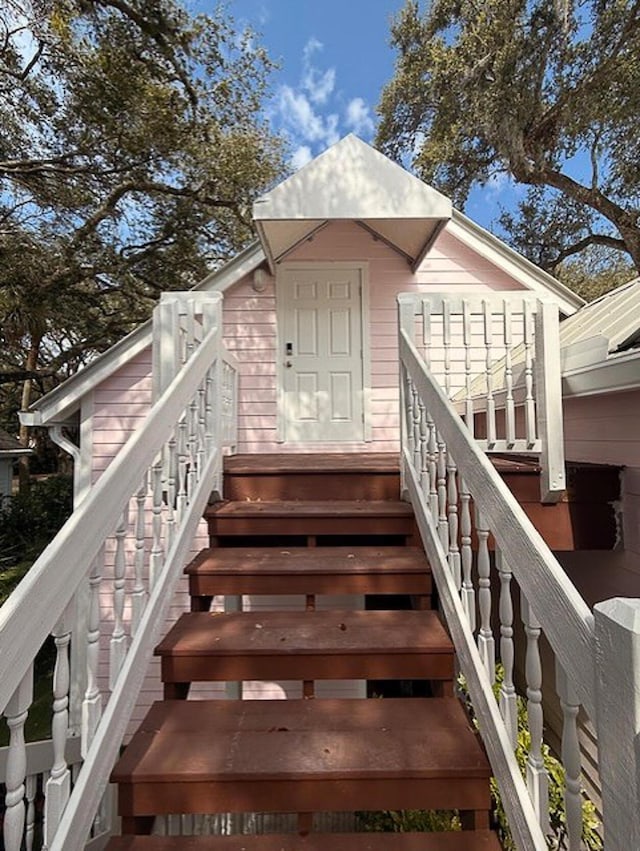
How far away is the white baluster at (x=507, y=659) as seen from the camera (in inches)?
62.3

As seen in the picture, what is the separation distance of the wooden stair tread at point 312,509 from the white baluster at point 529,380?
814 mm

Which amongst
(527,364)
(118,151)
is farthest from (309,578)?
(118,151)

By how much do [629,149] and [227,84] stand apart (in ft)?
23.0

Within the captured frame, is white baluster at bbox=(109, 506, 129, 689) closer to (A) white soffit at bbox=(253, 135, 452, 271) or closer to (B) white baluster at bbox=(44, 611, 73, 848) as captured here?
(B) white baluster at bbox=(44, 611, 73, 848)

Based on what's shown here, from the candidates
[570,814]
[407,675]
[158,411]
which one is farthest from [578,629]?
[158,411]

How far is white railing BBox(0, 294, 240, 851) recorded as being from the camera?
1210mm

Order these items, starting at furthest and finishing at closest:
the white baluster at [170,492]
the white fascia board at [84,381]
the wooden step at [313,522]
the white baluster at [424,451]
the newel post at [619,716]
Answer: the white fascia board at [84,381]
the wooden step at [313,522]
the white baluster at [424,451]
the white baluster at [170,492]
the newel post at [619,716]

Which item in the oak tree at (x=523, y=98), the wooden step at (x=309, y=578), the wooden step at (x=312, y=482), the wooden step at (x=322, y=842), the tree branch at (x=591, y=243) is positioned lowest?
the wooden step at (x=322, y=842)

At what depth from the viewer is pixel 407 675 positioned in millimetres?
2084

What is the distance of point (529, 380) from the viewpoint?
2.78m

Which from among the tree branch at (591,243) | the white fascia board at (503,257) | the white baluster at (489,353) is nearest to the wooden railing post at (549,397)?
the white baluster at (489,353)

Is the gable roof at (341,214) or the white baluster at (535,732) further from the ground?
the gable roof at (341,214)

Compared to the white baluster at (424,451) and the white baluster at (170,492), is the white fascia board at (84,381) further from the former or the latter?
the white baluster at (424,451)

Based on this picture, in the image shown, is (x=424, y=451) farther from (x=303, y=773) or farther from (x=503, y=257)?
(x=503, y=257)
